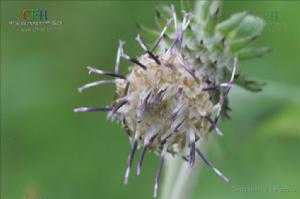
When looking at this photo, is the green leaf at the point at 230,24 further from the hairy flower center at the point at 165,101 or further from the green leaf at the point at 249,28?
the hairy flower center at the point at 165,101

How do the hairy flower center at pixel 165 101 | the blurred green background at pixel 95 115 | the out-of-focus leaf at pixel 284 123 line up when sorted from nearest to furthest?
the hairy flower center at pixel 165 101 < the out-of-focus leaf at pixel 284 123 < the blurred green background at pixel 95 115

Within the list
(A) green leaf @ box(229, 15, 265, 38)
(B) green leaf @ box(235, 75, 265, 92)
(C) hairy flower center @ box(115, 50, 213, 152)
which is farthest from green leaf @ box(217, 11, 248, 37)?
(C) hairy flower center @ box(115, 50, 213, 152)

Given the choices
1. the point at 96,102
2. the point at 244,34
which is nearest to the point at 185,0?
the point at 244,34

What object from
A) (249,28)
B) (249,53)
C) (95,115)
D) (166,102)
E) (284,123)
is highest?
(249,28)

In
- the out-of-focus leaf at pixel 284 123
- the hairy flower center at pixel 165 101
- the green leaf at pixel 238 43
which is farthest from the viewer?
the out-of-focus leaf at pixel 284 123

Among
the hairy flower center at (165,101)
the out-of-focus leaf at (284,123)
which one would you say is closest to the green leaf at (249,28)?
the hairy flower center at (165,101)

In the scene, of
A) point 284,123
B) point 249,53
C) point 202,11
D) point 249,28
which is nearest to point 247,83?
point 249,53

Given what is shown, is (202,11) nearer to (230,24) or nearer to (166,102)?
(230,24)

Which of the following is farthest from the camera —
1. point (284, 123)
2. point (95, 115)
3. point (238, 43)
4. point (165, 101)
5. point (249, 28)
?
point (95, 115)

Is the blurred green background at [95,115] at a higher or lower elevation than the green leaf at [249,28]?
lower

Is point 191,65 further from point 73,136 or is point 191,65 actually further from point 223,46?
point 73,136
